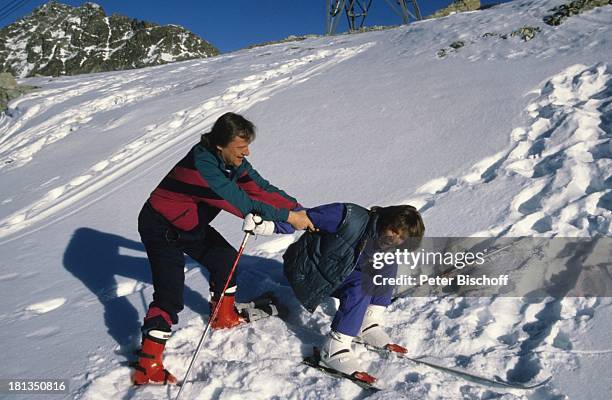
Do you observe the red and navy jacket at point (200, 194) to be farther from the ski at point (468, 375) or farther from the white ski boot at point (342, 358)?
the ski at point (468, 375)

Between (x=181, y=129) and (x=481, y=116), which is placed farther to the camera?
(x=181, y=129)

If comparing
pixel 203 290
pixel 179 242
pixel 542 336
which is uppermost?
pixel 179 242

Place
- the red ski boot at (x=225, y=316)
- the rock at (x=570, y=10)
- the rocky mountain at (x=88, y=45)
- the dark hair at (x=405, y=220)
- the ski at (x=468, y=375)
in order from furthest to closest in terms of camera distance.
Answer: the rocky mountain at (x=88, y=45)
the rock at (x=570, y=10)
the red ski boot at (x=225, y=316)
the dark hair at (x=405, y=220)
the ski at (x=468, y=375)

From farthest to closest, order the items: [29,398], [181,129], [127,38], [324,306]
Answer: [127,38]
[181,129]
[324,306]
[29,398]

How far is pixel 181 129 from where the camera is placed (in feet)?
29.1

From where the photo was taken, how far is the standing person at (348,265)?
264 centimetres

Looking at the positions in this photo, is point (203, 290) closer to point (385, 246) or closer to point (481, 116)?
point (385, 246)

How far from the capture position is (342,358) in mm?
2600

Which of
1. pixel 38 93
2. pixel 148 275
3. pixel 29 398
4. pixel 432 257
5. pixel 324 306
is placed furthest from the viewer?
pixel 38 93

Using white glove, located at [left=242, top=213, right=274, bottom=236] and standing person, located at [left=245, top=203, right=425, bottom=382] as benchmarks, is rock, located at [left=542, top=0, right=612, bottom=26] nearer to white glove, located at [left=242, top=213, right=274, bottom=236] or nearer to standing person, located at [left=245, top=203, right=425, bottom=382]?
standing person, located at [left=245, top=203, right=425, bottom=382]

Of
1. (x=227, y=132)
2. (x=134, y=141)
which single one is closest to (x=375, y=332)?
(x=227, y=132)

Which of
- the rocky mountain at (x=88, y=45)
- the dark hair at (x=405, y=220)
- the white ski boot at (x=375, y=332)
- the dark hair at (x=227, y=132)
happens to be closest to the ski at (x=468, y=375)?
the white ski boot at (x=375, y=332)

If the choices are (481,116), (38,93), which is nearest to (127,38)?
(38,93)

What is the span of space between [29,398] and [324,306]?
193 cm
